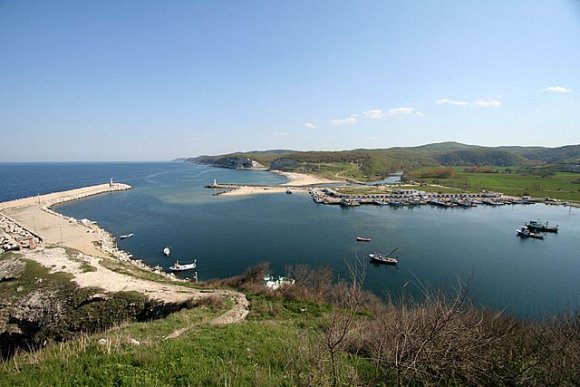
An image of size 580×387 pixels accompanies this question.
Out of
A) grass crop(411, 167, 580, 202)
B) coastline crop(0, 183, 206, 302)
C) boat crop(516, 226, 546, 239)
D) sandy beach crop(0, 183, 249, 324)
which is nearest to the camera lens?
sandy beach crop(0, 183, 249, 324)

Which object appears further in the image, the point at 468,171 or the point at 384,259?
the point at 468,171

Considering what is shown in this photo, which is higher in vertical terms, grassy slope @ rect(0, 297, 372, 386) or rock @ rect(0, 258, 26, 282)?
grassy slope @ rect(0, 297, 372, 386)

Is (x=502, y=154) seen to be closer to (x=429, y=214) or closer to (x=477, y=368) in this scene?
(x=429, y=214)

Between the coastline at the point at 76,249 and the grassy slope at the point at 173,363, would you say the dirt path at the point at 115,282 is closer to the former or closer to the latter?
the coastline at the point at 76,249

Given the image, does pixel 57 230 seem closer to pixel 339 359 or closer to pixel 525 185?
pixel 339 359

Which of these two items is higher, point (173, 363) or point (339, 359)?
point (339, 359)

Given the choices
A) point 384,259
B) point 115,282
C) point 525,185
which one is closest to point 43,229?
point 115,282

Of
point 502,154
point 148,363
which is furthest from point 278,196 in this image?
point 502,154

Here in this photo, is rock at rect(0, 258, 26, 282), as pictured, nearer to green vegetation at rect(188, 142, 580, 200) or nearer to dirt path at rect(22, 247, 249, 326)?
dirt path at rect(22, 247, 249, 326)

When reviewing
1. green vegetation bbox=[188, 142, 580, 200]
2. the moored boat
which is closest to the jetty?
the moored boat
